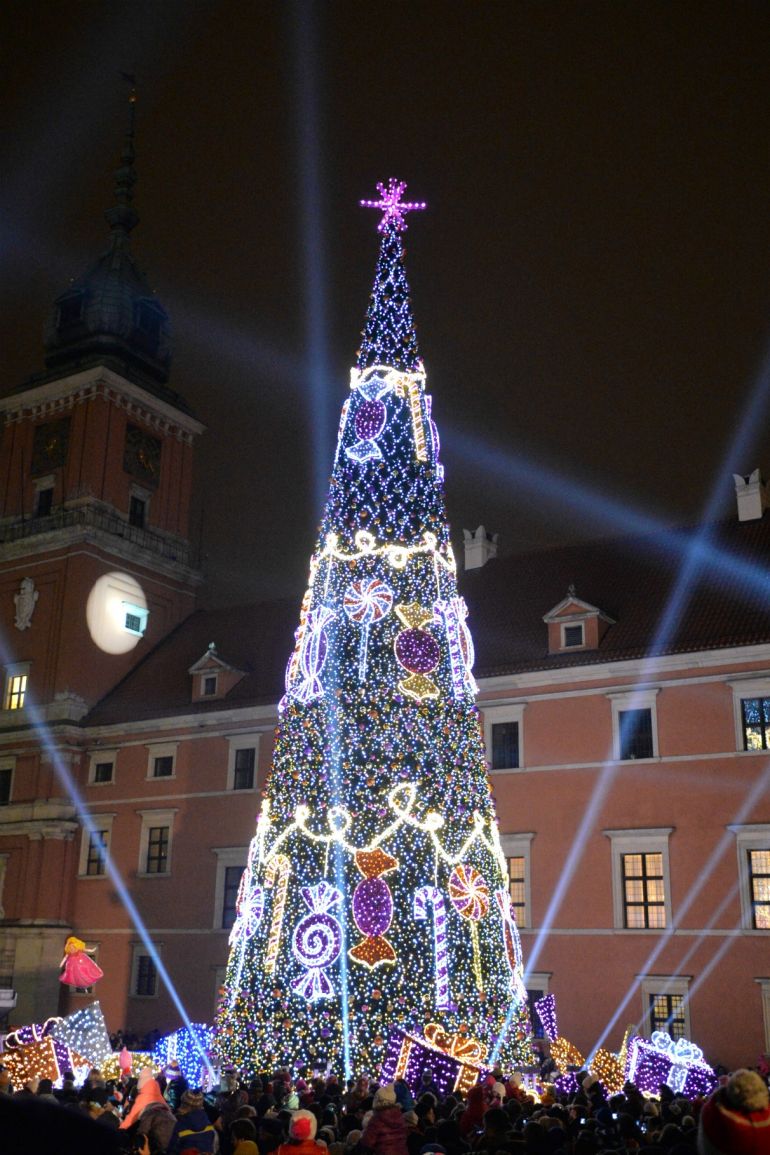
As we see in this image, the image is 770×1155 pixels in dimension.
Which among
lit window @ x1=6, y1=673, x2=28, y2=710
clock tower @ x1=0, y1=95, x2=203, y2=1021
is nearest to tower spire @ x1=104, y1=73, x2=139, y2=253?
clock tower @ x1=0, y1=95, x2=203, y2=1021

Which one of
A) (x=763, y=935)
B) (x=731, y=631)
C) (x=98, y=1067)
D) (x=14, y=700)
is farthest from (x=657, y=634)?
(x=14, y=700)

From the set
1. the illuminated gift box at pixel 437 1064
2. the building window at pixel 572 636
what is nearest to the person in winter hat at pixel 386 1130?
the illuminated gift box at pixel 437 1064

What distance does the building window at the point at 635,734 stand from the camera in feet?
87.1

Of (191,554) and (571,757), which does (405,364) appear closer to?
(571,757)

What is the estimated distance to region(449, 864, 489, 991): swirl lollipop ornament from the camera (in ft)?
52.3

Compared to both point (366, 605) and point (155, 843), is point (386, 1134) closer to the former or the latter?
point (366, 605)

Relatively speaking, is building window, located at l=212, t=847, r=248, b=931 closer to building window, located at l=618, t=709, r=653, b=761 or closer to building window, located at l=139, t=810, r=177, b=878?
building window, located at l=139, t=810, r=177, b=878

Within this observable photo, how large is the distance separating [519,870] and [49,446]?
2263cm

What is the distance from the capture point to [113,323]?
41.6 metres

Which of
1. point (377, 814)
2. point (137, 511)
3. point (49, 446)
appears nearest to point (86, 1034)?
point (377, 814)

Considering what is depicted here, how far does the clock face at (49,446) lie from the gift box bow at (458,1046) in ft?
97.3

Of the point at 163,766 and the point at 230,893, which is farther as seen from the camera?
the point at 163,766

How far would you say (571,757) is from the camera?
27453mm

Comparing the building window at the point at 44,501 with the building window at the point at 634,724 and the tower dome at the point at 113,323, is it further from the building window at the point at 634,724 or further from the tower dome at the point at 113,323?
the building window at the point at 634,724
